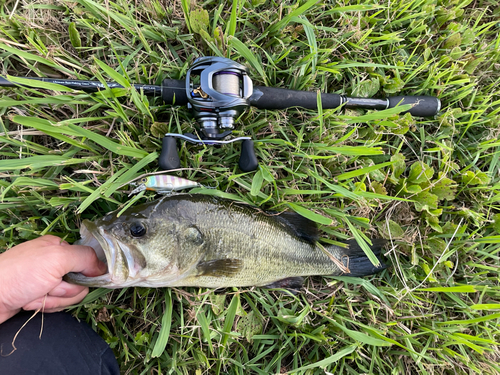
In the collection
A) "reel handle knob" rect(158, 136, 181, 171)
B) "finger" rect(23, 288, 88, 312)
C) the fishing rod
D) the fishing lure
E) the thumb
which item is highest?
the fishing rod

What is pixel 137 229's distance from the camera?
6.47 feet

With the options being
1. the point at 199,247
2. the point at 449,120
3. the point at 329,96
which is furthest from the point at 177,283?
the point at 449,120

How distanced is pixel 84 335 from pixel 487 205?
3985mm

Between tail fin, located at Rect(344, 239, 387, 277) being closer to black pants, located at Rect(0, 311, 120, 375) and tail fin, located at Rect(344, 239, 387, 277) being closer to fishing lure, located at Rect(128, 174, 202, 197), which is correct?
fishing lure, located at Rect(128, 174, 202, 197)

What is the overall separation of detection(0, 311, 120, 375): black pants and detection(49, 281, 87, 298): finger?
0.68ft

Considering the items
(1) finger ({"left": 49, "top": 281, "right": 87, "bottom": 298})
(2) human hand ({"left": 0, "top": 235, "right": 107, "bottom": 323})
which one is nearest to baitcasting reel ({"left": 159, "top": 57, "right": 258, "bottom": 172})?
(2) human hand ({"left": 0, "top": 235, "right": 107, "bottom": 323})

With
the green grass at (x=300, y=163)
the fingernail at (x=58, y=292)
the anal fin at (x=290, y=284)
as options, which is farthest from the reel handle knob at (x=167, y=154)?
the anal fin at (x=290, y=284)

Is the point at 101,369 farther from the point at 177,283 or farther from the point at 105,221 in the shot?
the point at 105,221

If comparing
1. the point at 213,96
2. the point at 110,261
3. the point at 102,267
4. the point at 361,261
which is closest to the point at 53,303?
the point at 102,267

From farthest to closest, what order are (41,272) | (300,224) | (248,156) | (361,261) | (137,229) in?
(361,261), (300,224), (248,156), (137,229), (41,272)

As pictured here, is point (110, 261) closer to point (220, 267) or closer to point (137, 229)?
point (137, 229)

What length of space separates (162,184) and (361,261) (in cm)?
202

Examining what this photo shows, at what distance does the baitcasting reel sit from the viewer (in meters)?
2.02

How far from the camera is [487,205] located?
2881 millimetres
